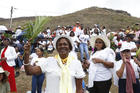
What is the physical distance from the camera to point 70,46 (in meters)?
2.64

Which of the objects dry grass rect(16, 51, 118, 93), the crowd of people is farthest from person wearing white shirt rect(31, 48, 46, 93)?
dry grass rect(16, 51, 118, 93)

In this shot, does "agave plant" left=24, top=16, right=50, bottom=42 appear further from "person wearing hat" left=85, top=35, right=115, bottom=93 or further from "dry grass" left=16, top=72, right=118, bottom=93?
"dry grass" left=16, top=72, right=118, bottom=93

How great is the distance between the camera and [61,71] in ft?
7.71

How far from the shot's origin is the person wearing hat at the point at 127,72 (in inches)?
132

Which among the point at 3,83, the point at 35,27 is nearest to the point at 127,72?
the point at 35,27

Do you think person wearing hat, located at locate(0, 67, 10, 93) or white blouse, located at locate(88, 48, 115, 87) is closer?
white blouse, located at locate(88, 48, 115, 87)

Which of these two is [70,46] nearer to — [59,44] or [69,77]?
[59,44]

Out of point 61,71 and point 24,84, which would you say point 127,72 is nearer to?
point 61,71

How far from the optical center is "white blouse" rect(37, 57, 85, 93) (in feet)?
7.61

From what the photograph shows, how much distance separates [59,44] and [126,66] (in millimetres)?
1503

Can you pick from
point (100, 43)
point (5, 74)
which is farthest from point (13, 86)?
point (100, 43)

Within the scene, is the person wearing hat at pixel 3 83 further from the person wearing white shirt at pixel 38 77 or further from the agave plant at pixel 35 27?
the agave plant at pixel 35 27

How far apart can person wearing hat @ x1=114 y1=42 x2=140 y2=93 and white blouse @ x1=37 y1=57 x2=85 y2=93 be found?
49.0 inches

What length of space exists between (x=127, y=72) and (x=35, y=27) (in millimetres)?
1886
